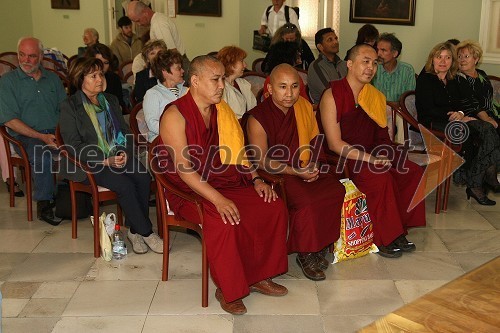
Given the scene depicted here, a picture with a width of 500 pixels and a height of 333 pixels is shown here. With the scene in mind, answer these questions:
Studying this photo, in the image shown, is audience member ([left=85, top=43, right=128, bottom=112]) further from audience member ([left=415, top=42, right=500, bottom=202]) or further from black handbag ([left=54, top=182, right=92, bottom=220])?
audience member ([left=415, top=42, right=500, bottom=202])

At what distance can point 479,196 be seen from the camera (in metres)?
4.85

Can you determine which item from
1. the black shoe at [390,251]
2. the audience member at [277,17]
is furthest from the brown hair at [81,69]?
the audience member at [277,17]

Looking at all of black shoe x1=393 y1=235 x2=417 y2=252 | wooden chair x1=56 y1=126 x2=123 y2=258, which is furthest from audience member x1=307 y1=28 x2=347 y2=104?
wooden chair x1=56 y1=126 x2=123 y2=258

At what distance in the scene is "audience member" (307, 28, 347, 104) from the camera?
5.41m

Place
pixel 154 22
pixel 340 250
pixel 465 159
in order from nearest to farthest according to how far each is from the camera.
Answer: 1. pixel 340 250
2. pixel 465 159
3. pixel 154 22

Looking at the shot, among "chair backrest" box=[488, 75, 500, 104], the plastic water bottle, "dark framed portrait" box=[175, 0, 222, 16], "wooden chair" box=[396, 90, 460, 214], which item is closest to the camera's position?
the plastic water bottle

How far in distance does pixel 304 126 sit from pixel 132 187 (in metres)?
1.07

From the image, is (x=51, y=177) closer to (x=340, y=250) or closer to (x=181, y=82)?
(x=181, y=82)

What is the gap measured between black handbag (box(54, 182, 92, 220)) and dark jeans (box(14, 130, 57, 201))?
0.10m

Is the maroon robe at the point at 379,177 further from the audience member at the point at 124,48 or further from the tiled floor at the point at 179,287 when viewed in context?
the audience member at the point at 124,48

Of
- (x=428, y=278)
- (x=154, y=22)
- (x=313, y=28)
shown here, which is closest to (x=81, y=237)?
(x=428, y=278)

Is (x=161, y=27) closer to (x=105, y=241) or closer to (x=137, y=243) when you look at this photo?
(x=137, y=243)

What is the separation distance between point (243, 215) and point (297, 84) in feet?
2.96

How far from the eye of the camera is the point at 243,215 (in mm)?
3221
